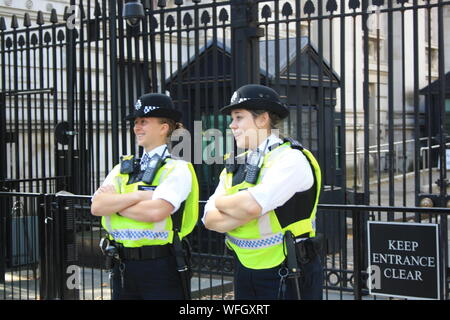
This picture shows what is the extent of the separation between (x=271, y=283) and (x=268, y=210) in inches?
16.1

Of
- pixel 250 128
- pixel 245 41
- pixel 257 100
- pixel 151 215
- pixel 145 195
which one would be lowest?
pixel 151 215

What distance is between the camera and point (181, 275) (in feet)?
13.5

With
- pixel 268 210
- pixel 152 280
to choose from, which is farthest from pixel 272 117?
pixel 152 280

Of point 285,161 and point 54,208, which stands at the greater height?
point 285,161

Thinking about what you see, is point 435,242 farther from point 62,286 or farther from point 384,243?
point 62,286

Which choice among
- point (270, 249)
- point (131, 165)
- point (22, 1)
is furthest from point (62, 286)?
point (22, 1)

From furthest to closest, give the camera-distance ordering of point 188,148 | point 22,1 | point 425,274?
point 22,1 → point 188,148 → point 425,274

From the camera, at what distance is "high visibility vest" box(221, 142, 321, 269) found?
3.55m

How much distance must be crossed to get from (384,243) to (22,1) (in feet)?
38.1

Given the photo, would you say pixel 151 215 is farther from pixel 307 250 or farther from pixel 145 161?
pixel 307 250

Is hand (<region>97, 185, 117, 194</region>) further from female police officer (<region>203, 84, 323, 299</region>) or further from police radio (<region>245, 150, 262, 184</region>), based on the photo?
police radio (<region>245, 150, 262, 184</region>)

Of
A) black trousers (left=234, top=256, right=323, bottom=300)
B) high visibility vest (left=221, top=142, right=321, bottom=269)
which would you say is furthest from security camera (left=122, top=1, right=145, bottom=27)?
black trousers (left=234, top=256, right=323, bottom=300)

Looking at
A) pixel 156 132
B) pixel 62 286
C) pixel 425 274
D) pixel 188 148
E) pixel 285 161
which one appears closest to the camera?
pixel 285 161

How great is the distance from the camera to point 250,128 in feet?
12.2
